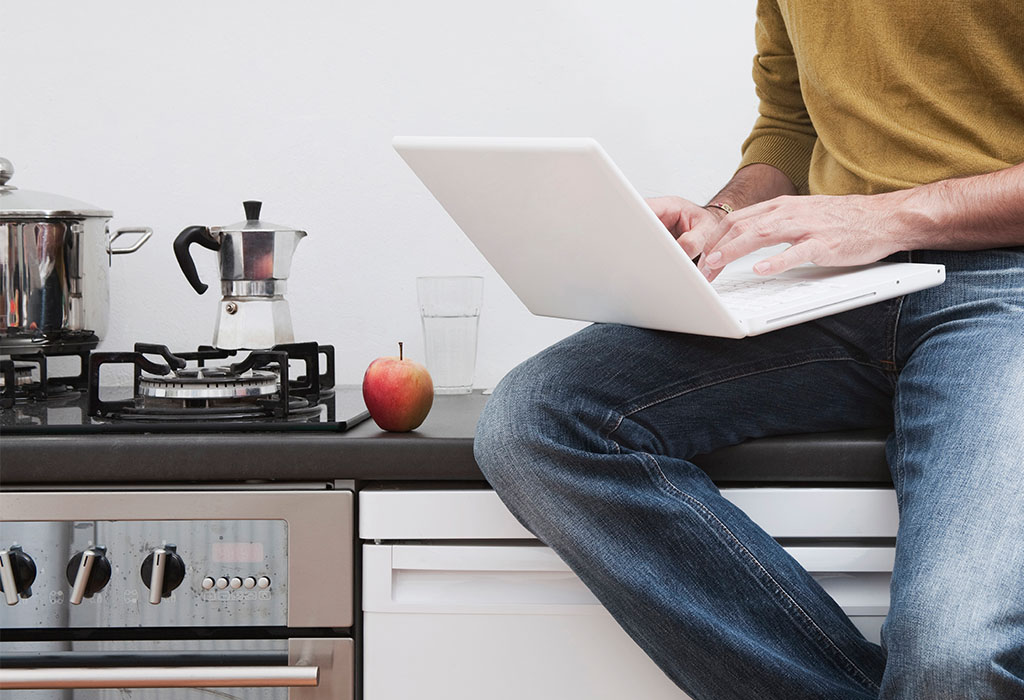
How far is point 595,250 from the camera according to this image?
2.96 ft

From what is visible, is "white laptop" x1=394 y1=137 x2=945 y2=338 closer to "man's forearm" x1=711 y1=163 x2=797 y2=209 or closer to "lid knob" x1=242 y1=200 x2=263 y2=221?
"man's forearm" x1=711 y1=163 x2=797 y2=209

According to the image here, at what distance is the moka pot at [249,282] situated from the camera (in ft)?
4.67

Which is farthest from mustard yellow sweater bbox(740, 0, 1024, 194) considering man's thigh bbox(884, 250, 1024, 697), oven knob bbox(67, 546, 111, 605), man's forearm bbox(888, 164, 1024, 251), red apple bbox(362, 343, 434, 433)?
oven knob bbox(67, 546, 111, 605)

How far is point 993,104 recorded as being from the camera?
112cm

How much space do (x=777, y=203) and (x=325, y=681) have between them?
0.68 m

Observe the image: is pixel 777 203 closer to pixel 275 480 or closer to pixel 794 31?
pixel 794 31

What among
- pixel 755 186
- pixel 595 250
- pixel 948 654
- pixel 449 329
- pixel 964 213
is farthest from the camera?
pixel 449 329

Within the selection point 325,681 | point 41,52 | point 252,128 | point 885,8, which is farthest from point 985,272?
point 41,52

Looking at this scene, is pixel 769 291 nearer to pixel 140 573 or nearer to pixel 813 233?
pixel 813 233

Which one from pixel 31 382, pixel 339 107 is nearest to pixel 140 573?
pixel 31 382

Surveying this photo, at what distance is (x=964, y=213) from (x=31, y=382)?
121 cm

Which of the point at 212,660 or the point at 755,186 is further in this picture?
the point at 755,186

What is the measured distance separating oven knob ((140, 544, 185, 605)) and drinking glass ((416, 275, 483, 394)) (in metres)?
0.56

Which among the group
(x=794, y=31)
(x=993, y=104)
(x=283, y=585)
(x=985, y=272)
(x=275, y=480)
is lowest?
(x=283, y=585)
